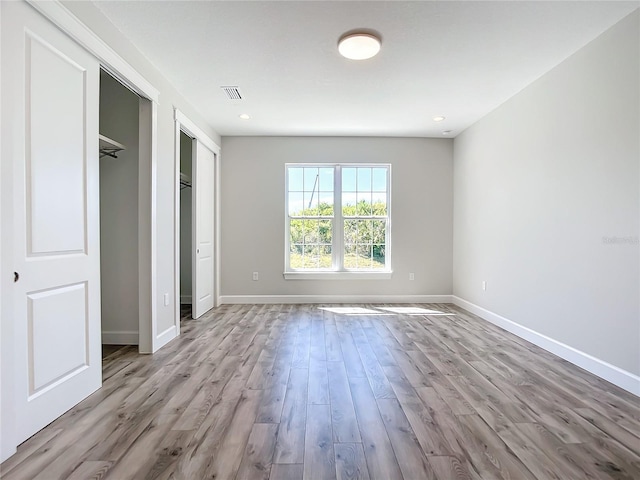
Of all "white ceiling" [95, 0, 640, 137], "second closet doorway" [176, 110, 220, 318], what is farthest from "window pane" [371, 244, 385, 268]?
"second closet doorway" [176, 110, 220, 318]

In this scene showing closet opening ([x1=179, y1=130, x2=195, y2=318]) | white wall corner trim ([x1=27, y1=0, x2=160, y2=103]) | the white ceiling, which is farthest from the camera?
closet opening ([x1=179, y1=130, x2=195, y2=318])

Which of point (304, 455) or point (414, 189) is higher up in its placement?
point (414, 189)

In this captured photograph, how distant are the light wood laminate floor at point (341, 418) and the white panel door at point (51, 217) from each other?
0.25 metres

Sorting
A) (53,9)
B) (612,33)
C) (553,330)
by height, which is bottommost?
(553,330)

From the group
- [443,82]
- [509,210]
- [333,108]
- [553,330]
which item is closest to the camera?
[553,330]

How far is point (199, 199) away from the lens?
4336 mm

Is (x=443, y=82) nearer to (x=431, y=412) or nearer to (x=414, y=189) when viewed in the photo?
(x=414, y=189)

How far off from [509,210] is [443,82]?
1597 mm

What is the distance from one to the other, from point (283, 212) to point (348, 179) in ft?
3.86

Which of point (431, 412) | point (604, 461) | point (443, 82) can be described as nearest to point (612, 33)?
point (443, 82)

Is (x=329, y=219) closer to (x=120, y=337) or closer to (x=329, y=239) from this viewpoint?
(x=329, y=239)

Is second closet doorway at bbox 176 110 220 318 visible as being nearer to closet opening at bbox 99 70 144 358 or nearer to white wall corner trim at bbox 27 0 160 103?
closet opening at bbox 99 70 144 358

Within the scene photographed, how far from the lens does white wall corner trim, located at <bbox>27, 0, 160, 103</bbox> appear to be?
72.9 inches

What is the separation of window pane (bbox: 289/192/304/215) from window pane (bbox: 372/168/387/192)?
1.20 metres
